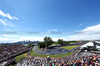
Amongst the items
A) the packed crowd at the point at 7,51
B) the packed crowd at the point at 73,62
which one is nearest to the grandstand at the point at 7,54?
the packed crowd at the point at 7,51

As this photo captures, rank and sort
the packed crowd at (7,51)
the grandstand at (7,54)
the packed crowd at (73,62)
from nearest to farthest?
the packed crowd at (73,62) → the grandstand at (7,54) → the packed crowd at (7,51)

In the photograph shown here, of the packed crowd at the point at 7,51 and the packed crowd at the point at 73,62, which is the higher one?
the packed crowd at the point at 73,62

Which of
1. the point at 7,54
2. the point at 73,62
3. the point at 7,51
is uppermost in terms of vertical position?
the point at 73,62

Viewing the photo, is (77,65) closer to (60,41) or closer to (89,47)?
A: (89,47)

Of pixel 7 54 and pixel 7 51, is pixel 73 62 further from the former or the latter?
pixel 7 51

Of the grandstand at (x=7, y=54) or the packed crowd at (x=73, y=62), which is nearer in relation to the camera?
the packed crowd at (x=73, y=62)

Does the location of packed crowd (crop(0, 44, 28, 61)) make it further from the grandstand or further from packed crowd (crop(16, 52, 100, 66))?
packed crowd (crop(16, 52, 100, 66))

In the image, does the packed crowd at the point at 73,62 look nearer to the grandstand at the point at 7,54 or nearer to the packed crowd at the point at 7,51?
the grandstand at the point at 7,54

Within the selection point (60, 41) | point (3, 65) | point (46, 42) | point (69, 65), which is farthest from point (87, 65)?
point (60, 41)

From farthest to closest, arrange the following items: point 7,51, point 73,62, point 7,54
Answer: point 7,51 → point 7,54 → point 73,62

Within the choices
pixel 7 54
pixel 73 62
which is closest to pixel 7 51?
pixel 7 54

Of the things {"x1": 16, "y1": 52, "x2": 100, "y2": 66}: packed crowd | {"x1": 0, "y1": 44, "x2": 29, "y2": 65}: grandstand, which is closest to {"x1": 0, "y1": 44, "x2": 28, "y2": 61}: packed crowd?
{"x1": 0, "y1": 44, "x2": 29, "y2": 65}: grandstand
